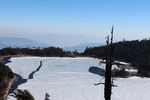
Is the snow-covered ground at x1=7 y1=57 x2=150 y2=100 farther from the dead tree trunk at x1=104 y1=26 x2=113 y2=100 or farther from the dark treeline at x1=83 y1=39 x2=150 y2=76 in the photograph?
the dead tree trunk at x1=104 y1=26 x2=113 y2=100

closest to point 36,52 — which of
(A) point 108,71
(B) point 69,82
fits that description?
(B) point 69,82

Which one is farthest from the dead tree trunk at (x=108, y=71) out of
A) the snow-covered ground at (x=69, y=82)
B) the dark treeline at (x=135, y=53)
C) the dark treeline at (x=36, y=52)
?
A: the dark treeline at (x=36, y=52)

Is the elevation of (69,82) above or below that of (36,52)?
below

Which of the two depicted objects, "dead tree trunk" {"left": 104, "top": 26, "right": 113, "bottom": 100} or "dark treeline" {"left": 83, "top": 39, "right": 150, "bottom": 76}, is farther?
"dark treeline" {"left": 83, "top": 39, "right": 150, "bottom": 76}

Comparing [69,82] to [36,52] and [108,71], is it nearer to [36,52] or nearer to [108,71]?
[36,52]

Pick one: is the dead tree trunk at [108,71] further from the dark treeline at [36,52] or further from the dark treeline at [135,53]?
the dark treeline at [36,52]

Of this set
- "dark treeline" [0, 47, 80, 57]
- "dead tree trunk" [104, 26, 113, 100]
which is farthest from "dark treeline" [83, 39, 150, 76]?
"dead tree trunk" [104, 26, 113, 100]

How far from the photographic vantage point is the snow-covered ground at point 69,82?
3253cm

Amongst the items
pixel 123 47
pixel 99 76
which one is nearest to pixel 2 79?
pixel 99 76

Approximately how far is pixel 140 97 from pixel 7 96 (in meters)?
12.0

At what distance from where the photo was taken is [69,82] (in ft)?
131

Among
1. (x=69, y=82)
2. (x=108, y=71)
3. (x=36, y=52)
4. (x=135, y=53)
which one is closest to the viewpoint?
(x=108, y=71)

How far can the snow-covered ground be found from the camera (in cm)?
3253

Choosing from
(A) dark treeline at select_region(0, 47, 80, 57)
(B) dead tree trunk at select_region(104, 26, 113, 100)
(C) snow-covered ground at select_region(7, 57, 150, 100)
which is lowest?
(C) snow-covered ground at select_region(7, 57, 150, 100)
